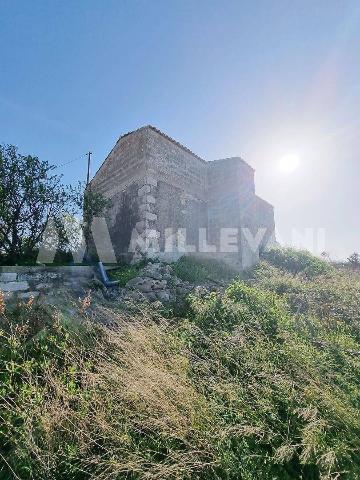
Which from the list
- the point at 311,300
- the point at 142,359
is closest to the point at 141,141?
the point at 311,300

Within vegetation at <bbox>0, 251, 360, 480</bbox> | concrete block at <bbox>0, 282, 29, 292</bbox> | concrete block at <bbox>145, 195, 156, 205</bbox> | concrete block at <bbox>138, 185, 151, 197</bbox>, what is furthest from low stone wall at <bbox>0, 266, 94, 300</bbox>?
concrete block at <bbox>138, 185, 151, 197</bbox>

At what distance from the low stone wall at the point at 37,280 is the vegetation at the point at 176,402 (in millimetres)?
1634

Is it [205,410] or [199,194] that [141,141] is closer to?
[199,194]

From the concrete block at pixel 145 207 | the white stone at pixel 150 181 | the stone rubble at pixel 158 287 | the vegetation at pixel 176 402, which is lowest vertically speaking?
the vegetation at pixel 176 402

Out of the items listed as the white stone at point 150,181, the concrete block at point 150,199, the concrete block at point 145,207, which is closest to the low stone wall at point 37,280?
the concrete block at point 145,207

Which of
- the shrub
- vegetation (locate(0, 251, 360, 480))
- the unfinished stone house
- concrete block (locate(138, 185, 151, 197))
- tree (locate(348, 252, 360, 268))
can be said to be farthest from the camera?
tree (locate(348, 252, 360, 268))

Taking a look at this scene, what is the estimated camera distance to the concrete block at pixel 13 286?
609 centimetres

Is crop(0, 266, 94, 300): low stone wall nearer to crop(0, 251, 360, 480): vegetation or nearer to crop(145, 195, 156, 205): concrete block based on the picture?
crop(0, 251, 360, 480): vegetation

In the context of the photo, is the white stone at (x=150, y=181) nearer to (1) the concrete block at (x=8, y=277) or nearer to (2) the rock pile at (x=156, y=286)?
(2) the rock pile at (x=156, y=286)

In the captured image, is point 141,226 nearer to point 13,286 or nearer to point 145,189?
point 145,189

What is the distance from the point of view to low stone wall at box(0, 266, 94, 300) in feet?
20.2

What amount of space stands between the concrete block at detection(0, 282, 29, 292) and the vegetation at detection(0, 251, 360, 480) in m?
1.63

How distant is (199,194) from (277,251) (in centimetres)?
422

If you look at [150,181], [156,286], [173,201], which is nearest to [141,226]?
[150,181]
